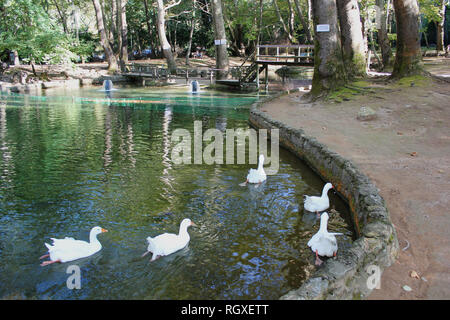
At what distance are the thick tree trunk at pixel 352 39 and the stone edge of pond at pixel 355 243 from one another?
9592 millimetres

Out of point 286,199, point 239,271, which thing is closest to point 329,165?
point 286,199

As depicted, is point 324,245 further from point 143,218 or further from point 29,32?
point 29,32

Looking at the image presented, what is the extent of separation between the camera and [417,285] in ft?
12.2

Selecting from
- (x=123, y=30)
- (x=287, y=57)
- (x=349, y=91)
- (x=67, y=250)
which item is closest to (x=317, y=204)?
(x=67, y=250)

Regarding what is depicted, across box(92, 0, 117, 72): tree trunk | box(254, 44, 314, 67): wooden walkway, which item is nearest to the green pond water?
box(254, 44, 314, 67): wooden walkway

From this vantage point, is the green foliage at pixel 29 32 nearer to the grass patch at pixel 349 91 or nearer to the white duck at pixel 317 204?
the grass patch at pixel 349 91

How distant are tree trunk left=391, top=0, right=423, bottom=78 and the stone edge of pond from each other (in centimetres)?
806

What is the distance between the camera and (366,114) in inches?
460

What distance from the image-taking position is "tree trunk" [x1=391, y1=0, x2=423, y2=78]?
546 inches

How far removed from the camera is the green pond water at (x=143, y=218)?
15.1 ft

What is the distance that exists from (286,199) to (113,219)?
2.99 metres

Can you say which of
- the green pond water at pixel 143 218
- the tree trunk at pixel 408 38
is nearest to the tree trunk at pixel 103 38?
the green pond water at pixel 143 218

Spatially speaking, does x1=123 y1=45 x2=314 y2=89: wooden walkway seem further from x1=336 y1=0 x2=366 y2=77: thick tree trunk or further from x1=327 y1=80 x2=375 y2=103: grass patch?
x1=327 y1=80 x2=375 y2=103: grass patch
